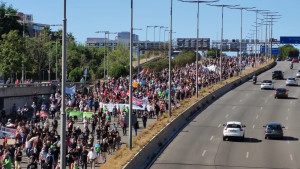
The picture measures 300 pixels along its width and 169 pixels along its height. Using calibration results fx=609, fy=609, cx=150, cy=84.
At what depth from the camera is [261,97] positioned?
67.6 m

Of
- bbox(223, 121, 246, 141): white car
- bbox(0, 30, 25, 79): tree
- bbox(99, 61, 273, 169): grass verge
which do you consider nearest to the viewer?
bbox(99, 61, 273, 169): grass verge

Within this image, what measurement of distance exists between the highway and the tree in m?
21.4

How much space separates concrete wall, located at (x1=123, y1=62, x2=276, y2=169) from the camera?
31562 millimetres

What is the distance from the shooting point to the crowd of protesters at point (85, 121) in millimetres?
29172

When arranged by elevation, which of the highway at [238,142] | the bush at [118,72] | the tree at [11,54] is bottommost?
the highway at [238,142]

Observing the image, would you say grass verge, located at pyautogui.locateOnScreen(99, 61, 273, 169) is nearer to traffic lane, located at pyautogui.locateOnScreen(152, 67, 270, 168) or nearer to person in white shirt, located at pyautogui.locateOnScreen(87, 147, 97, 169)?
person in white shirt, located at pyautogui.locateOnScreen(87, 147, 97, 169)

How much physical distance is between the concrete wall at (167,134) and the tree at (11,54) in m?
20.6

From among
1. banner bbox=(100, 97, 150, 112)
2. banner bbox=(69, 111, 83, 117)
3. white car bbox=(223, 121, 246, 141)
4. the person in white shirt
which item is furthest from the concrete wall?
banner bbox=(69, 111, 83, 117)

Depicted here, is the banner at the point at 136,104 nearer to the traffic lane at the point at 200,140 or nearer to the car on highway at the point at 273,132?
the traffic lane at the point at 200,140

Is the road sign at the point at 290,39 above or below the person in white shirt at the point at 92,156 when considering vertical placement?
above

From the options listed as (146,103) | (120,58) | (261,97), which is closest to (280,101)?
(261,97)

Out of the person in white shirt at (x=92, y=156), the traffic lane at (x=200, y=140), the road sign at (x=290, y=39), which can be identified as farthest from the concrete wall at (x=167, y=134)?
the road sign at (x=290, y=39)

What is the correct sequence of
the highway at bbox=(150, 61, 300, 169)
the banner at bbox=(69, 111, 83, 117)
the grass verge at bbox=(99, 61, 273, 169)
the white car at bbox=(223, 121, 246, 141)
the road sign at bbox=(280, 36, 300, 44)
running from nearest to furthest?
the grass verge at bbox=(99, 61, 273, 169) < the highway at bbox=(150, 61, 300, 169) < the white car at bbox=(223, 121, 246, 141) < the banner at bbox=(69, 111, 83, 117) < the road sign at bbox=(280, 36, 300, 44)

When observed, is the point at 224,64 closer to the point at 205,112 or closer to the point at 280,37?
the point at 205,112
